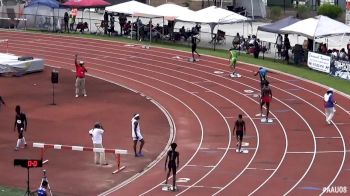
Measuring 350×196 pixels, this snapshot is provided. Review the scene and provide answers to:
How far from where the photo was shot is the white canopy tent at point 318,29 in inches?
1711

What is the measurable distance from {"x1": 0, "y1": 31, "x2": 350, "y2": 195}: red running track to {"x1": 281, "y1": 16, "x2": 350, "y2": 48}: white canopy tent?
3397 mm

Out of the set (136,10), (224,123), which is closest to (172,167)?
(224,123)

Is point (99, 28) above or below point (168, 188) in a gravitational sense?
above

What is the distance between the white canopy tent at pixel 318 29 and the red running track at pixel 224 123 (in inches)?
134

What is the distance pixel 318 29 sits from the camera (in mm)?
43625

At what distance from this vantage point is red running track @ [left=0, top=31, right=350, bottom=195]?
24000 mm

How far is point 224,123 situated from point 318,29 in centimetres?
1405

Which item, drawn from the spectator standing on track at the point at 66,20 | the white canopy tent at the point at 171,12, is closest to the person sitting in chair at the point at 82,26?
the spectator standing on track at the point at 66,20

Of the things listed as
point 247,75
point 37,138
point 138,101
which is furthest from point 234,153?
point 247,75

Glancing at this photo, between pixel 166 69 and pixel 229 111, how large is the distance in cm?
1013

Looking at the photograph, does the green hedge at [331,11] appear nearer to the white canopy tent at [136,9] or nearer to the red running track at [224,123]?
the white canopy tent at [136,9]

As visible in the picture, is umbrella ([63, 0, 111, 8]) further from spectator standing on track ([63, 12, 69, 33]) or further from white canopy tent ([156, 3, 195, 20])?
white canopy tent ([156, 3, 195, 20])

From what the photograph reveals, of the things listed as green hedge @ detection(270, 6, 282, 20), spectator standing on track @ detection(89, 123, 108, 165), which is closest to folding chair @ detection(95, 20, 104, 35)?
green hedge @ detection(270, 6, 282, 20)

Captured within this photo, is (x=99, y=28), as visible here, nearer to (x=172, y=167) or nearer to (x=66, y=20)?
(x=66, y=20)
